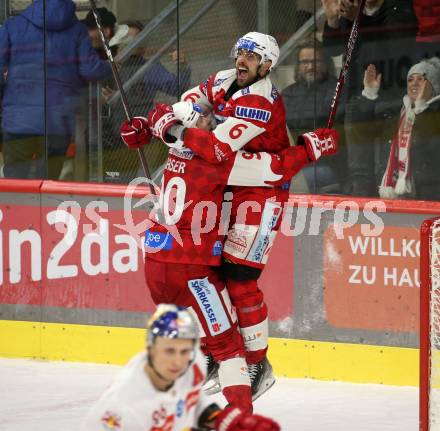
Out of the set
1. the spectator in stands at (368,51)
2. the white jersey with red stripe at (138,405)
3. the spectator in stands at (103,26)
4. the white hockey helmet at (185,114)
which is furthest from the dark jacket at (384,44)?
the white jersey with red stripe at (138,405)

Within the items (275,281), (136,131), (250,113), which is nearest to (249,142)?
(250,113)

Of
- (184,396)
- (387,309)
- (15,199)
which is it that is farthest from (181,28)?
(184,396)

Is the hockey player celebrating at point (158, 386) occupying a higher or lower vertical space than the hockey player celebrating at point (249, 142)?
lower

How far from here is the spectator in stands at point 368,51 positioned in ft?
22.9

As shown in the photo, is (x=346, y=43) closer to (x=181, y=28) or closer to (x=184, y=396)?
(x=181, y=28)

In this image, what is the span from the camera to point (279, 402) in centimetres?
675

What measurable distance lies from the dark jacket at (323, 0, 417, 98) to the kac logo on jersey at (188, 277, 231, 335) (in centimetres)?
167

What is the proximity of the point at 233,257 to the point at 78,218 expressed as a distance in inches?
78.1

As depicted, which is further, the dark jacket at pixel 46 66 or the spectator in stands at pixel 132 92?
the dark jacket at pixel 46 66

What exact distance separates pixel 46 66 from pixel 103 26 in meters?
0.40

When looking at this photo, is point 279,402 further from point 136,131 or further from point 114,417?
point 114,417

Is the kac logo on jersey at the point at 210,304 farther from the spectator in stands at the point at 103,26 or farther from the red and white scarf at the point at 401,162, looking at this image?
the spectator in stands at the point at 103,26

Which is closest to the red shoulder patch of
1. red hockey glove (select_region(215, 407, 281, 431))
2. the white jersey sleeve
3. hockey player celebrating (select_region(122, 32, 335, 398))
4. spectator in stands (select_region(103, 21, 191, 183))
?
red hockey glove (select_region(215, 407, 281, 431))

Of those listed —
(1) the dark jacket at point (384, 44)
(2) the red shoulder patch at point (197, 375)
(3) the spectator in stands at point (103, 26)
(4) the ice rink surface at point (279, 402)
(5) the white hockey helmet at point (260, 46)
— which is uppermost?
(3) the spectator in stands at point (103, 26)
